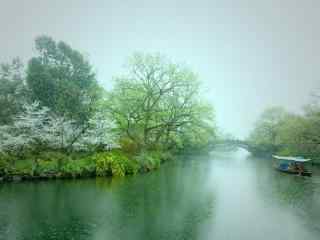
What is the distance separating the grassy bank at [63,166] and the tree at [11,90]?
13.9ft

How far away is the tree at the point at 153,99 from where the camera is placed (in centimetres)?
2545

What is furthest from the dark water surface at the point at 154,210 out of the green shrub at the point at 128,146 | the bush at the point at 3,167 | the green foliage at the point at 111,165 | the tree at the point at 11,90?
the tree at the point at 11,90

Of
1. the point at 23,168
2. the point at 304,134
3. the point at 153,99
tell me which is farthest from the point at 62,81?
the point at 304,134

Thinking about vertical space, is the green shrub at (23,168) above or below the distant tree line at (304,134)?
below

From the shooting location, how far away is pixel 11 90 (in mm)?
22500

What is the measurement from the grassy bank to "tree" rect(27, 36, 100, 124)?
379cm

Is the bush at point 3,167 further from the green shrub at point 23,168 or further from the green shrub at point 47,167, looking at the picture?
the green shrub at point 47,167

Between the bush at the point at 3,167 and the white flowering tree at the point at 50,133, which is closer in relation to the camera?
the bush at the point at 3,167

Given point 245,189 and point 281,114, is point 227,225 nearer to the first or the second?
point 245,189

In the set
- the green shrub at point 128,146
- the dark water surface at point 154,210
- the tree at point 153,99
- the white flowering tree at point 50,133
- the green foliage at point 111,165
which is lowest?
the dark water surface at point 154,210

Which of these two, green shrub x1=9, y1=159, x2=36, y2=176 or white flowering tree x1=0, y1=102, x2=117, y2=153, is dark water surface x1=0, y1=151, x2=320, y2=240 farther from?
white flowering tree x1=0, y1=102, x2=117, y2=153

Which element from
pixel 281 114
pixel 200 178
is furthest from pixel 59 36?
pixel 200 178

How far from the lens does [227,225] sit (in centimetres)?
973

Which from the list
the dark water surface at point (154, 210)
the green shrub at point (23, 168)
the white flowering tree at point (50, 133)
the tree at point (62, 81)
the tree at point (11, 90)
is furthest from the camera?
the tree at point (62, 81)
